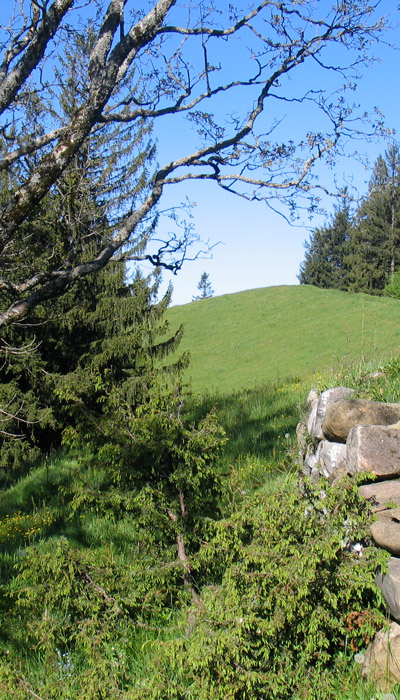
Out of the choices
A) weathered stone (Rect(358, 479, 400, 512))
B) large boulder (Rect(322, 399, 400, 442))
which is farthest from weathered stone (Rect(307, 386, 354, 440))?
weathered stone (Rect(358, 479, 400, 512))

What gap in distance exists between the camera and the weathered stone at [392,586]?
317cm

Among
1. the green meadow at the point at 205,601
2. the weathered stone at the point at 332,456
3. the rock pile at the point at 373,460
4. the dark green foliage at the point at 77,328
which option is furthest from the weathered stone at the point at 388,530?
the dark green foliage at the point at 77,328

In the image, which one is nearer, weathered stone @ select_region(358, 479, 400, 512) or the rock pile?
the rock pile

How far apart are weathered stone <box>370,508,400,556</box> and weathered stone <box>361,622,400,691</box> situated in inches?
16.3

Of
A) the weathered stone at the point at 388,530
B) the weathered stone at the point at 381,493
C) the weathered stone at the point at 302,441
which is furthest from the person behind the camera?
the weathered stone at the point at 302,441

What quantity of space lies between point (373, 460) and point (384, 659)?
1.26 meters

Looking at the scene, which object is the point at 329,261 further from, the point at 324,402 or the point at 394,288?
the point at 324,402

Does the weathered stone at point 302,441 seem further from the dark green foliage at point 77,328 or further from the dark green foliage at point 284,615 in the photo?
the dark green foliage at point 77,328

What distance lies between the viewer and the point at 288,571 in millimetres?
3283

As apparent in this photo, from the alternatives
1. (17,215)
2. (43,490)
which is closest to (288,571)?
(17,215)

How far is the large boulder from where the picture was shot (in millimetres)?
4465

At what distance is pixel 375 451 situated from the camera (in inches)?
157

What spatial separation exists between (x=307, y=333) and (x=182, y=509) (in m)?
28.9

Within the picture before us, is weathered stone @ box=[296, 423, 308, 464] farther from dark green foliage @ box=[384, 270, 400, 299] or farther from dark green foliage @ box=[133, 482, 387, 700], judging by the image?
dark green foliage @ box=[384, 270, 400, 299]
